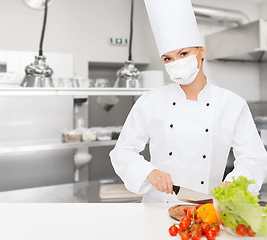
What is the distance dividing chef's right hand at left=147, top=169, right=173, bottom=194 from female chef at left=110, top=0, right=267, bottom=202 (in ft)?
0.46

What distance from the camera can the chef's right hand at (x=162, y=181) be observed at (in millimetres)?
1063

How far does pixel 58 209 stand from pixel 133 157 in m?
0.38

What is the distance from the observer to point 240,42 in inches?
113

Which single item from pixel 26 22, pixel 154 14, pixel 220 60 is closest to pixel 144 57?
pixel 220 60

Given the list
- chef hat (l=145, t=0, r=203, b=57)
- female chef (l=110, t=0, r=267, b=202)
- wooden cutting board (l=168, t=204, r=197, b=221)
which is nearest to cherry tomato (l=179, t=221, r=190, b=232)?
wooden cutting board (l=168, t=204, r=197, b=221)

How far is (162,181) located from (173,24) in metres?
0.74

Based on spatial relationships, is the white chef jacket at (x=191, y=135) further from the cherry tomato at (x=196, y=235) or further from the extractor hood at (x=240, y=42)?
the extractor hood at (x=240, y=42)

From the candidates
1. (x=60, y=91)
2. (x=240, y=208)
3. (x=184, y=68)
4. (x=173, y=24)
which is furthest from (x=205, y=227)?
(x=60, y=91)

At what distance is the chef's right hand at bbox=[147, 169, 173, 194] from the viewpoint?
106cm

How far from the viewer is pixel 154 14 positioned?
139cm

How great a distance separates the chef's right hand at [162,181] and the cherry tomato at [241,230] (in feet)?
1.00

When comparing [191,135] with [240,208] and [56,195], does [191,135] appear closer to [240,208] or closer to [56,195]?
[240,208]

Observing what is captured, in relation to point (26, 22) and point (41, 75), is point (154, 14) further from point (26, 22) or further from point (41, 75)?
point (26, 22)

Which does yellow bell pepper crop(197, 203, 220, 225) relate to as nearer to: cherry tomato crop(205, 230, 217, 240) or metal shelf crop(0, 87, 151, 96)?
cherry tomato crop(205, 230, 217, 240)
